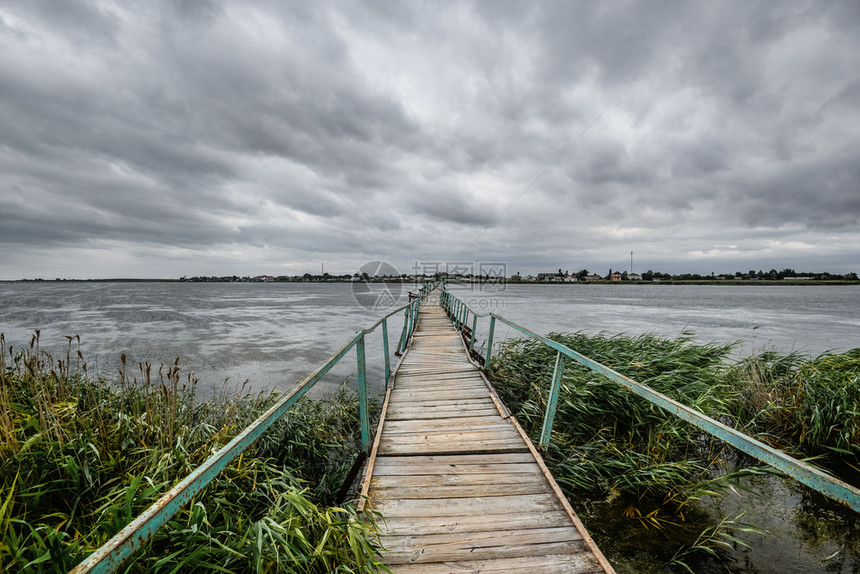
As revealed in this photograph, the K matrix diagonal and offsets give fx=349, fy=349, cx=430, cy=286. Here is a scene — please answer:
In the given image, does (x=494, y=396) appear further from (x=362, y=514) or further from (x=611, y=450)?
(x=362, y=514)

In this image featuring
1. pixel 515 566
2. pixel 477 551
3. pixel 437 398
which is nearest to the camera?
pixel 515 566

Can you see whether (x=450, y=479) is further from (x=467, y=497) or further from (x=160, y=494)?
(x=160, y=494)

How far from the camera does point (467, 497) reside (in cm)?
303

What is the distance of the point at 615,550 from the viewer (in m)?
3.27

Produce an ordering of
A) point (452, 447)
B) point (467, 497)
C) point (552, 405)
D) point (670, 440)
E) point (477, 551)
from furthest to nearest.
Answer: point (670, 440) → point (552, 405) → point (452, 447) → point (467, 497) → point (477, 551)

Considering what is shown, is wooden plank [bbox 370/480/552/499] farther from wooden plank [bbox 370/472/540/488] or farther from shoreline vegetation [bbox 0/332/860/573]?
shoreline vegetation [bbox 0/332/860/573]

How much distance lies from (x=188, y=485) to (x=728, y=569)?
4.38m

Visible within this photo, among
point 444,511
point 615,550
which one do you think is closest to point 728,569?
point 615,550

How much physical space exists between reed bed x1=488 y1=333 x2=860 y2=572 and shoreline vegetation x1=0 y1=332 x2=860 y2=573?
0.02 meters

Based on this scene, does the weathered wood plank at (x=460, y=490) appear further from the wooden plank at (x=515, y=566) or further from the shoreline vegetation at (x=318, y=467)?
the wooden plank at (x=515, y=566)

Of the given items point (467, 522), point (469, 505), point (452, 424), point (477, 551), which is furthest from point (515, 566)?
point (452, 424)

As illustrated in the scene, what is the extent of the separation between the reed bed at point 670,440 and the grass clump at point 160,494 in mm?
2818

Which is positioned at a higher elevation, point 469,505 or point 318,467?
point 469,505

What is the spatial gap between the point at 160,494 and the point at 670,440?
5.77 meters
